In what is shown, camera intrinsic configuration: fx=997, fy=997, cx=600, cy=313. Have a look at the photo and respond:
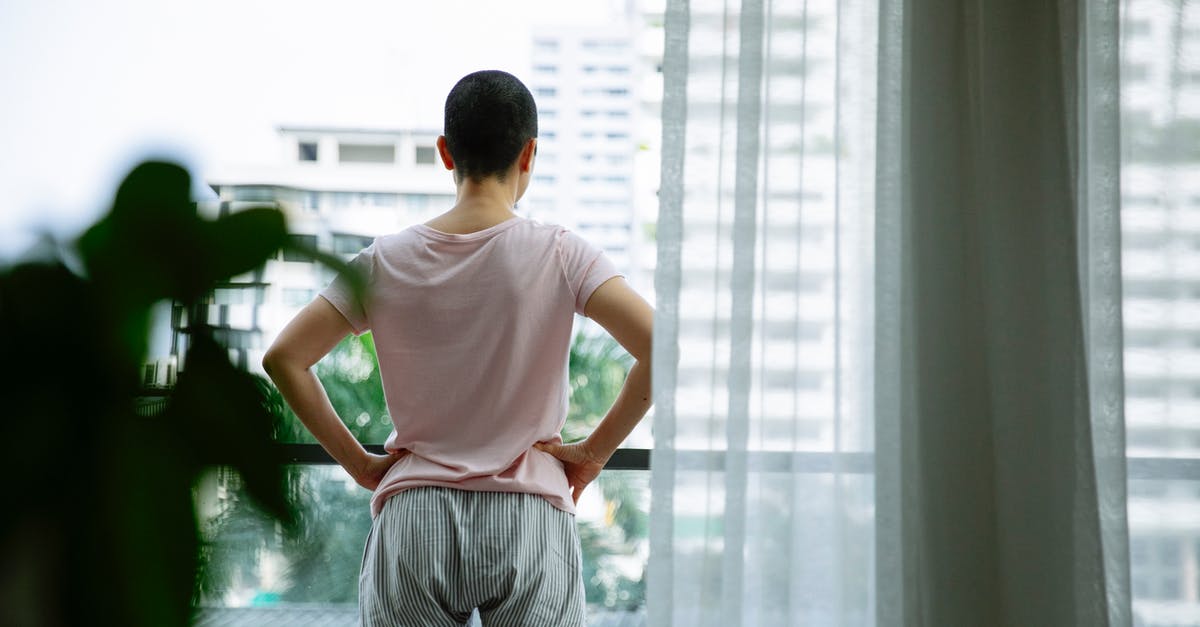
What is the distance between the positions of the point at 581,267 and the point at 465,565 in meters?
0.46

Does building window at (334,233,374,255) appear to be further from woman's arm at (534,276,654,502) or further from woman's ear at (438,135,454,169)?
woman's arm at (534,276,654,502)

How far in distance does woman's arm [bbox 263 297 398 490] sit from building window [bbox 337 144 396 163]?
674 mm

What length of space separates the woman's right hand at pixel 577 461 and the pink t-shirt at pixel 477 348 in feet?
0.08

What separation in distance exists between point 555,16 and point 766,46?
0.68m

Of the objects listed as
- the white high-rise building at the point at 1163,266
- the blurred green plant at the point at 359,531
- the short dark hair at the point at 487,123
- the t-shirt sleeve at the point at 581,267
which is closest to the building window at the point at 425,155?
the blurred green plant at the point at 359,531

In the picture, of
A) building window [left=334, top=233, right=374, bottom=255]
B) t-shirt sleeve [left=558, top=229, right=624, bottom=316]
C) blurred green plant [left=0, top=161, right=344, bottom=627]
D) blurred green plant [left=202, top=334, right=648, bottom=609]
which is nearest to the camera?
blurred green plant [left=0, top=161, right=344, bottom=627]

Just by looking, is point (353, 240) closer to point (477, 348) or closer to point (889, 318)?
point (477, 348)

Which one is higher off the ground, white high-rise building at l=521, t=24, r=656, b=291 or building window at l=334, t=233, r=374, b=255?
white high-rise building at l=521, t=24, r=656, b=291

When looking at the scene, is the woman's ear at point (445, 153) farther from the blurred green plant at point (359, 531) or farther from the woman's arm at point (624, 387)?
the blurred green plant at point (359, 531)

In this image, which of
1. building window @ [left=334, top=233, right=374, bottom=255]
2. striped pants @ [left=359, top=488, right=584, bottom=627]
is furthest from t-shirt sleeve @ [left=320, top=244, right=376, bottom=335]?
building window @ [left=334, top=233, right=374, bottom=255]

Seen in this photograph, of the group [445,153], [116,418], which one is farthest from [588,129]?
[116,418]

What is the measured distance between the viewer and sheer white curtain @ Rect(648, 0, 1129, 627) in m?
1.66

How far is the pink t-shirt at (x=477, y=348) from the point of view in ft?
4.72

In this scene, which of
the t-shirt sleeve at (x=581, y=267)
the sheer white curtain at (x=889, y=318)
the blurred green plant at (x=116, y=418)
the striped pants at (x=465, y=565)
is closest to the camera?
the blurred green plant at (x=116, y=418)
